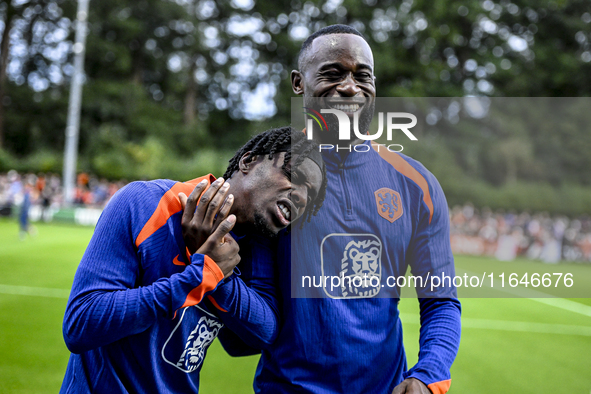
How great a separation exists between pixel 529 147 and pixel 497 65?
76.4 feet

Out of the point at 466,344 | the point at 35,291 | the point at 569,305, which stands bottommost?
the point at 466,344

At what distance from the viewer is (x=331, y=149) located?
2117 mm

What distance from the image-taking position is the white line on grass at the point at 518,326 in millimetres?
8023

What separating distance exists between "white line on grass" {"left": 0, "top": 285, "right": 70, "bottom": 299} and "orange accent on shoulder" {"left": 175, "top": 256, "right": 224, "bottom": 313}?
7360mm

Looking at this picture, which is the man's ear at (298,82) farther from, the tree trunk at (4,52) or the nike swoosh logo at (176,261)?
the tree trunk at (4,52)

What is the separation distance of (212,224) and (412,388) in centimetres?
90

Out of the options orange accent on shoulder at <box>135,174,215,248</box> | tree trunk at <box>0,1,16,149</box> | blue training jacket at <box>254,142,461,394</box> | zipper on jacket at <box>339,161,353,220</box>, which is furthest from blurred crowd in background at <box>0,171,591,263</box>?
tree trunk at <box>0,1,16,149</box>

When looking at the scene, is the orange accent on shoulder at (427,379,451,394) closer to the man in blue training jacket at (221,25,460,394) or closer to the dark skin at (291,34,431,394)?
the man in blue training jacket at (221,25,460,394)

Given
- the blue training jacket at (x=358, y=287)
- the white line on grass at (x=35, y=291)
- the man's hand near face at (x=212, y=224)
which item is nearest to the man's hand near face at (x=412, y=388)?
the blue training jacket at (x=358, y=287)

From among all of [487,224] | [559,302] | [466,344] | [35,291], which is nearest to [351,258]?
[466,344]

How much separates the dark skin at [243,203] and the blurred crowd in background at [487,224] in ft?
2.98

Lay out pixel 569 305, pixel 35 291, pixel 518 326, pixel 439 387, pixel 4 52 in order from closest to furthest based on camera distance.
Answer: pixel 439 387 < pixel 518 326 < pixel 35 291 < pixel 569 305 < pixel 4 52

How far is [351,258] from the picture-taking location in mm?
2037

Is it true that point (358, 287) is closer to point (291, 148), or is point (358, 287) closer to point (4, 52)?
point (291, 148)
